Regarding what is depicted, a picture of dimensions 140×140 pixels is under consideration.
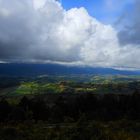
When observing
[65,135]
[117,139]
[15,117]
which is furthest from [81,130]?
[15,117]

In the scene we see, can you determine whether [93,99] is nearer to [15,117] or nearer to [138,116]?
[138,116]

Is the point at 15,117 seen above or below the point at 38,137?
below

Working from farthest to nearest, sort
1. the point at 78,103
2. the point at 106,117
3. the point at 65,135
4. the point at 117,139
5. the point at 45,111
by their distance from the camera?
the point at 78,103 → the point at 45,111 → the point at 106,117 → the point at 65,135 → the point at 117,139

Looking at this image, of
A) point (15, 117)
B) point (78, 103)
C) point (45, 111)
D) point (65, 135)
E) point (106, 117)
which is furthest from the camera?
point (78, 103)

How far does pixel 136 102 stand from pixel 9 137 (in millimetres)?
65625

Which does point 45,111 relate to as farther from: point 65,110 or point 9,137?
point 9,137

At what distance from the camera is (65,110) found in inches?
3440

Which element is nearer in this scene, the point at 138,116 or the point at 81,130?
the point at 81,130

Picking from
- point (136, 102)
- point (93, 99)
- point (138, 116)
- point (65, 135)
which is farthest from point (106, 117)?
point (65, 135)

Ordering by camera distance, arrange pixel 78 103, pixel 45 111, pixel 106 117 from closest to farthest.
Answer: pixel 106 117 < pixel 45 111 < pixel 78 103

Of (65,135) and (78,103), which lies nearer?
(65,135)

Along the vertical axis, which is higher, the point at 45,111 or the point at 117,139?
the point at 117,139

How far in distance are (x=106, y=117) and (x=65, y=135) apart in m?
50.8

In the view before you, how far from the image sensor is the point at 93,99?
94562mm
